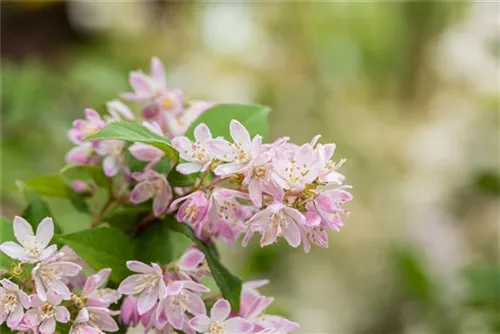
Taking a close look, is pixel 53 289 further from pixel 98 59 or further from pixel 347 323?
pixel 98 59

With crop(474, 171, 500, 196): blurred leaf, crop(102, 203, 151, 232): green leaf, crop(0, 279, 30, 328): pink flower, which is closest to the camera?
crop(0, 279, 30, 328): pink flower

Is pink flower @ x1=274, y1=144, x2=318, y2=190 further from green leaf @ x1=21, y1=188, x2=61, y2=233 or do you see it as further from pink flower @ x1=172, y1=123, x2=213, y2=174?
green leaf @ x1=21, y1=188, x2=61, y2=233

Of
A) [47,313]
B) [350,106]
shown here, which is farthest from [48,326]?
[350,106]

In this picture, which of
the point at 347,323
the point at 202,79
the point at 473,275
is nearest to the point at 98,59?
the point at 202,79

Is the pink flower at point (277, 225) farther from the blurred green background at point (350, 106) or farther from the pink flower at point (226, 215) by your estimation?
the blurred green background at point (350, 106)

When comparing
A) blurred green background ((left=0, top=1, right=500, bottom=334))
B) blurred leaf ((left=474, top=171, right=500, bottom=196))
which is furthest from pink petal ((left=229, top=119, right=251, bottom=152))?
blurred leaf ((left=474, top=171, right=500, bottom=196))

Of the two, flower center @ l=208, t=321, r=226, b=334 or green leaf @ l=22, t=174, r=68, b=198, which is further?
green leaf @ l=22, t=174, r=68, b=198

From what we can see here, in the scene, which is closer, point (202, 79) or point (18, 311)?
point (18, 311)

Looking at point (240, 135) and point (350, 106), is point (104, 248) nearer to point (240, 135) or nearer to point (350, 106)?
point (240, 135)
